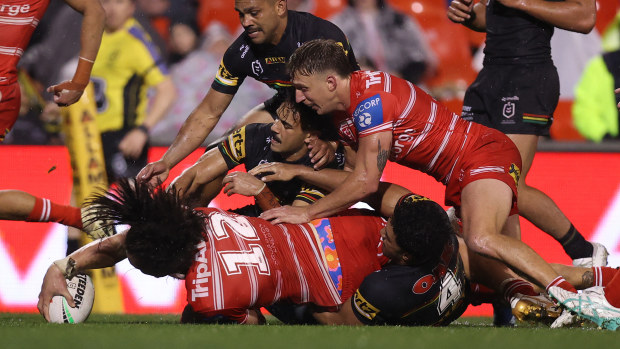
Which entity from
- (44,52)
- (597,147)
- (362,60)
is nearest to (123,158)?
(44,52)

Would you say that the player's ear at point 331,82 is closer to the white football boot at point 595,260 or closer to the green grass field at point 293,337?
the green grass field at point 293,337

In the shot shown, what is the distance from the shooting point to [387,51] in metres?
6.38

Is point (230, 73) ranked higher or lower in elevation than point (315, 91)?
higher

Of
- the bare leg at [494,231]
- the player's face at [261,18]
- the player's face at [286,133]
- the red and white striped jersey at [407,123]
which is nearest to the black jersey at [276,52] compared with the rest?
the player's face at [261,18]

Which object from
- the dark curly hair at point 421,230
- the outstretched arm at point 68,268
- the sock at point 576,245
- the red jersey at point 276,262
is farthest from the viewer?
the sock at point 576,245

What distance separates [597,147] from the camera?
6.29 m

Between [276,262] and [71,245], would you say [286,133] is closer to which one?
[276,262]

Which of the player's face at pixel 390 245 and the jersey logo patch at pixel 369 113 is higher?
the jersey logo patch at pixel 369 113

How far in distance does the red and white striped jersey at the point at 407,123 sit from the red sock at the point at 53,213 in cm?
193

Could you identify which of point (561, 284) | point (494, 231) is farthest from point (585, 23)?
point (561, 284)

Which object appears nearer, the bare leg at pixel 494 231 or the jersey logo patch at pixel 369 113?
the bare leg at pixel 494 231

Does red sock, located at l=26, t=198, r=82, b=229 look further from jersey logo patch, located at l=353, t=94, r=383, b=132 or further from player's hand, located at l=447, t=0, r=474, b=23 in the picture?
player's hand, located at l=447, t=0, r=474, b=23

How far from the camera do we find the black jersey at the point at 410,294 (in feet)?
12.7

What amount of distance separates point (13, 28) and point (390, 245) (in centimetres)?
286
